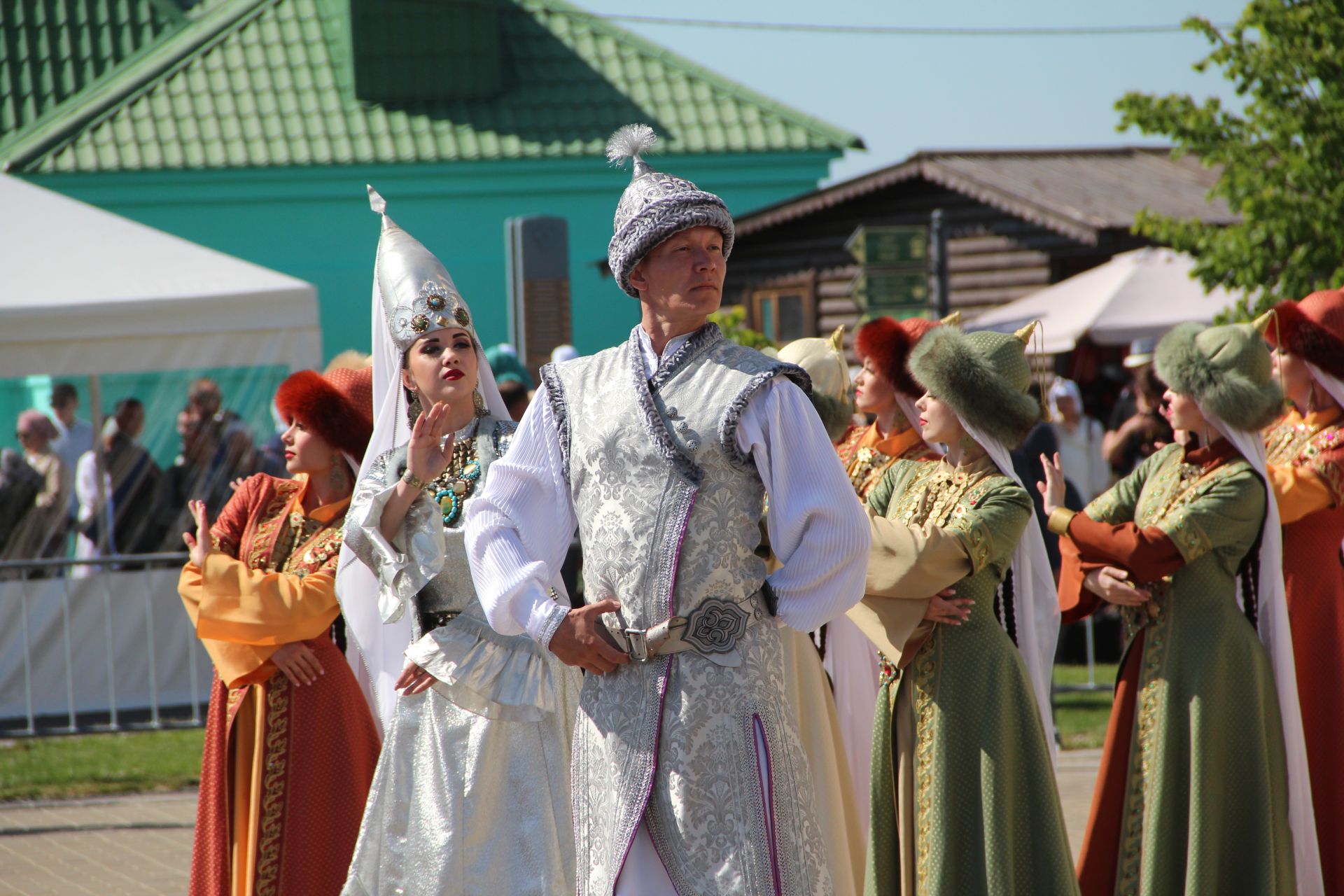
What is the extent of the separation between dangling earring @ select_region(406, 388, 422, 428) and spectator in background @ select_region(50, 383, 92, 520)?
5570mm

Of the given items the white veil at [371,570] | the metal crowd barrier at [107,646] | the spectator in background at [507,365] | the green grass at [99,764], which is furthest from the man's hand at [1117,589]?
the metal crowd barrier at [107,646]

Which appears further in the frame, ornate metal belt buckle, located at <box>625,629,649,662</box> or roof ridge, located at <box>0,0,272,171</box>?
roof ridge, located at <box>0,0,272,171</box>

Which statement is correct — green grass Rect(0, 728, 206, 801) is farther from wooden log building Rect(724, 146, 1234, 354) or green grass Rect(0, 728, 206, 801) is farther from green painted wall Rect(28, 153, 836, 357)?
wooden log building Rect(724, 146, 1234, 354)

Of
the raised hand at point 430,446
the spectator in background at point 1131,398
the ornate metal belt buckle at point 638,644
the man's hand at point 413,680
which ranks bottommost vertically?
the spectator in background at point 1131,398

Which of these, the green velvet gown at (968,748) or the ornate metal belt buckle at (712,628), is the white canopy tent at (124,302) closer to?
the green velvet gown at (968,748)

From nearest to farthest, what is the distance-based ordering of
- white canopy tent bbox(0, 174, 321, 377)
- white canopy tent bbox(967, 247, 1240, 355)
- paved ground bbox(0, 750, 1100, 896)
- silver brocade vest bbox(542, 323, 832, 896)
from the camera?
silver brocade vest bbox(542, 323, 832, 896), paved ground bbox(0, 750, 1100, 896), white canopy tent bbox(0, 174, 321, 377), white canopy tent bbox(967, 247, 1240, 355)

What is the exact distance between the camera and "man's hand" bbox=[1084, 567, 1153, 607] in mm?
4316

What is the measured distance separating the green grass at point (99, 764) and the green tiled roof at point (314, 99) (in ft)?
29.8

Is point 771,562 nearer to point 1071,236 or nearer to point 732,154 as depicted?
point 1071,236

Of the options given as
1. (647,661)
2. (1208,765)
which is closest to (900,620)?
(1208,765)

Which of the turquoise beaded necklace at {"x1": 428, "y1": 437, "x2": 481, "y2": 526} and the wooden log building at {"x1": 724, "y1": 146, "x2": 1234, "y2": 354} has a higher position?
the turquoise beaded necklace at {"x1": 428, "y1": 437, "x2": 481, "y2": 526}

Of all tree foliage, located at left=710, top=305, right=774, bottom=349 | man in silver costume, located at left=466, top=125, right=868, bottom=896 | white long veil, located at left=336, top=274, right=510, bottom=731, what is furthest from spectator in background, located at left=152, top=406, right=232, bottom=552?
man in silver costume, located at left=466, top=125, right=868, bottom=896

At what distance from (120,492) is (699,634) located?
6758mm

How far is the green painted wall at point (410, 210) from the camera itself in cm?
1666
